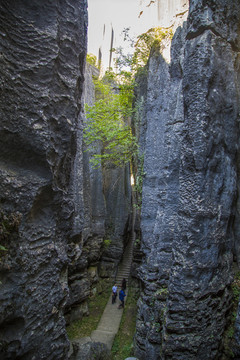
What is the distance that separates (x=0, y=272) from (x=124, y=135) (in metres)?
11.0

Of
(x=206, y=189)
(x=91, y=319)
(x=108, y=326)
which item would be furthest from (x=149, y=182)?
(x=91, y=319)

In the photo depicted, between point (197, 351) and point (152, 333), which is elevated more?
point (197, 351)

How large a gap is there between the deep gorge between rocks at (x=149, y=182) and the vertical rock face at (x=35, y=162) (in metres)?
0.02

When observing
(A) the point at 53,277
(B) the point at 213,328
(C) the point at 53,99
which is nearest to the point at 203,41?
(C) the point at 53,99

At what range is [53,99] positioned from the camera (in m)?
4.12

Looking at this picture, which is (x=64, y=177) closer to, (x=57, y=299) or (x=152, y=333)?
(x=57, y=299)

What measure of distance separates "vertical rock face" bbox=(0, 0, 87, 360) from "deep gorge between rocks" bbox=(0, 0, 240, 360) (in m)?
0.02

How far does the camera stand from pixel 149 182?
10758mm

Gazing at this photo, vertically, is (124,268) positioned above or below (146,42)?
below

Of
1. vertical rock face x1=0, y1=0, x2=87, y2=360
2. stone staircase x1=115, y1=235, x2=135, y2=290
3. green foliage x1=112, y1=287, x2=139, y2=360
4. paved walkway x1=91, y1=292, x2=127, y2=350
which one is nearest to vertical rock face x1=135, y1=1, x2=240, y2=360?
vertical rock face x1=0, y1=0, x2=87, y2=360

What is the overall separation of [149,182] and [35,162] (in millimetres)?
7258

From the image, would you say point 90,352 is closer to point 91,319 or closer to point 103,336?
point 103,336

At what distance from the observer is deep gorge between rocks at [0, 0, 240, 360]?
3.60m

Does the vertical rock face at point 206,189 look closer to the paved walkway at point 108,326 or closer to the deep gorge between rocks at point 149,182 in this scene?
the deep gorge between rocks at point 149,182
